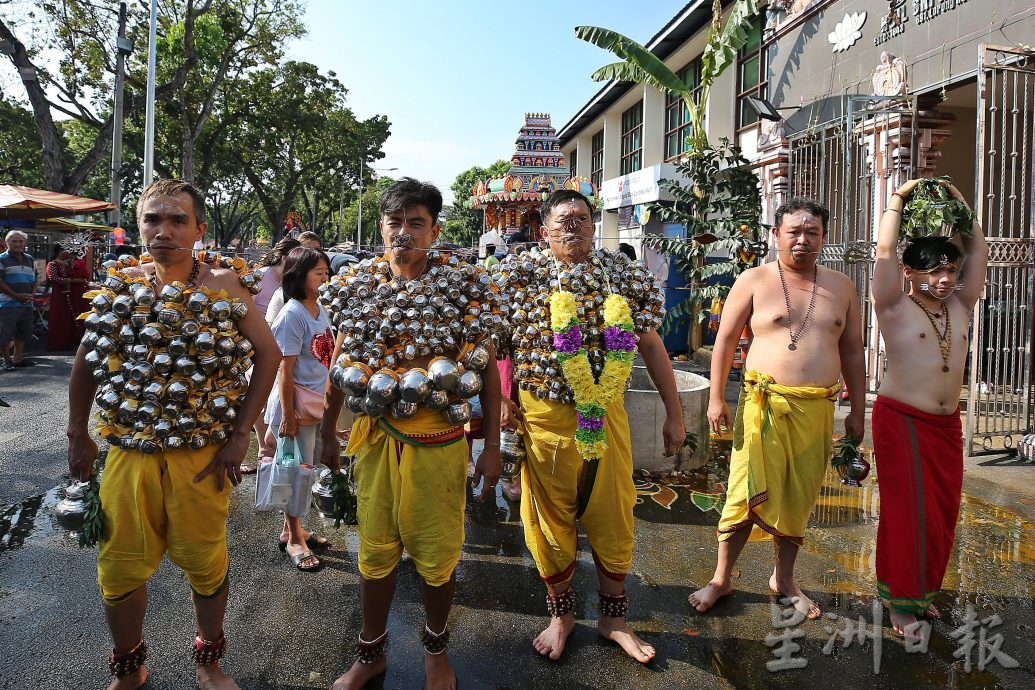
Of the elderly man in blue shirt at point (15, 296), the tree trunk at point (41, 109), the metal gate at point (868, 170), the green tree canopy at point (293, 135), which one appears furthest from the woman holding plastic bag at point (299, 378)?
the green tree canopy at point (293, 135)

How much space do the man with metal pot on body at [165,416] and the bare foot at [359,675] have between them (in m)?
0.44

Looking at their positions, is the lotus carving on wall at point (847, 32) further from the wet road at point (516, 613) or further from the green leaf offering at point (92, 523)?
the green leaf offering at point (92, 523)

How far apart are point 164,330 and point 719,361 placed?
2.59m

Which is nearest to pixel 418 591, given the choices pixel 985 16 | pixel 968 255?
pixel 968 255

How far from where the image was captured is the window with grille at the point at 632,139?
2157 centimetres

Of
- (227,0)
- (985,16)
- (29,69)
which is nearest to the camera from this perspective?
(985,16)

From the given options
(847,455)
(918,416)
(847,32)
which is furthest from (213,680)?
(847,32)

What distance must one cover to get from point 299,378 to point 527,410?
157 centimetres

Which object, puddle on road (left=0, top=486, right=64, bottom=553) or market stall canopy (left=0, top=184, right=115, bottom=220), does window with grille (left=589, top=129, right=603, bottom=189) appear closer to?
market stall canopy (left=0, top=184, right=115, bottom=220)

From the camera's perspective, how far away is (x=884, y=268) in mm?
3365

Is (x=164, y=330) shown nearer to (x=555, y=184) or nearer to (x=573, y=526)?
(x=573, y=526)

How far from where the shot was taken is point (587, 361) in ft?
10.1

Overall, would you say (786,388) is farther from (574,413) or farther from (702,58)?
(702,58)

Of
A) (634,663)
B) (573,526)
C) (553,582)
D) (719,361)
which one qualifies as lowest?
(634,663)
